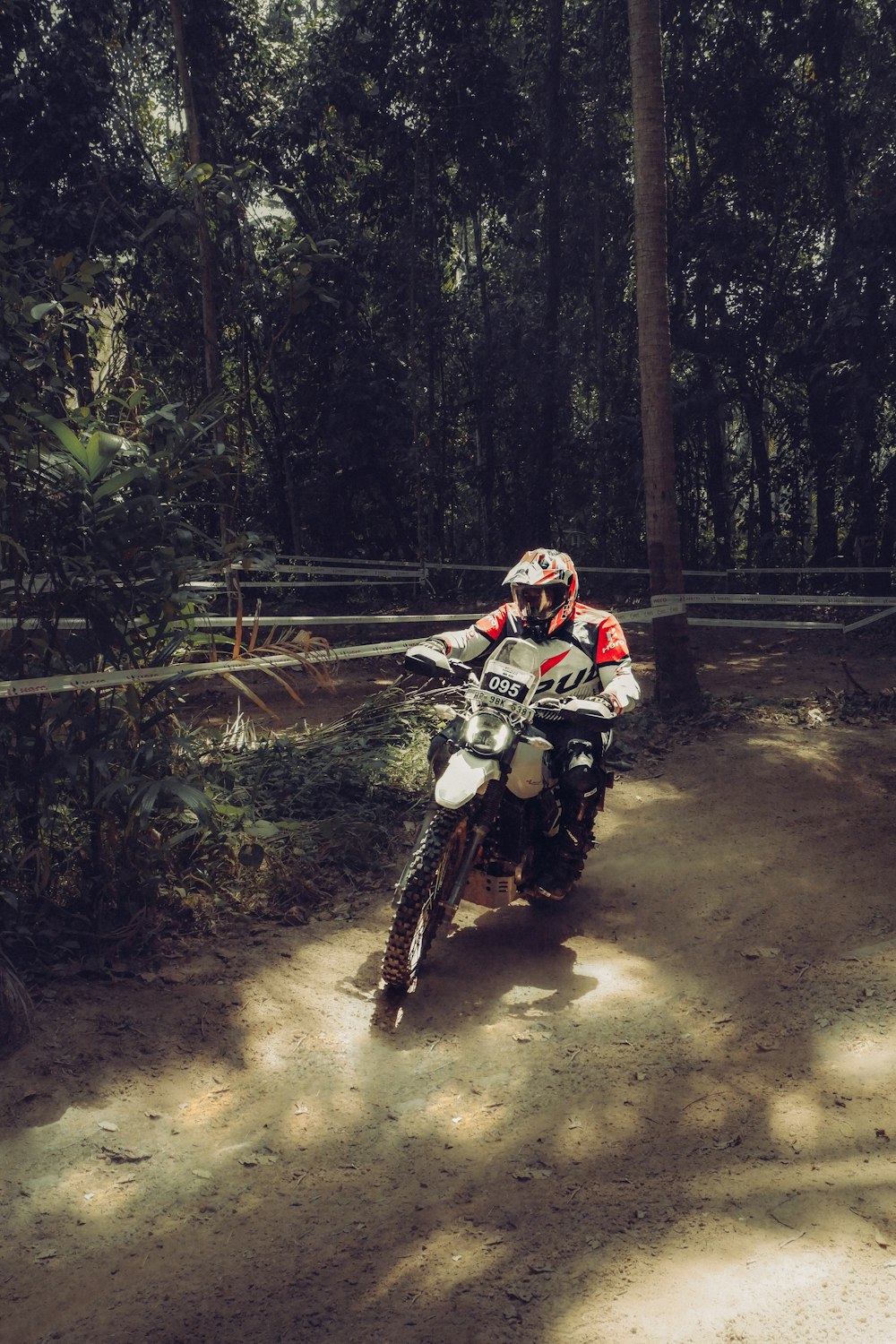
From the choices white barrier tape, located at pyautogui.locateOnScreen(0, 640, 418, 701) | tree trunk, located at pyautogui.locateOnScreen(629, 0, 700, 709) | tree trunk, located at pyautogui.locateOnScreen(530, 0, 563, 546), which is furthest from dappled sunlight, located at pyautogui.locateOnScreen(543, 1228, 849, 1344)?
tree trunk, located at pyautogui.locateOnScreen(530, 0, 563, 546)

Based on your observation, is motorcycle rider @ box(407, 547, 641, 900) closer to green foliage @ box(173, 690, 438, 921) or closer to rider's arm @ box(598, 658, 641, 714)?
rider's arm @ box(598, 658, 641, 714)

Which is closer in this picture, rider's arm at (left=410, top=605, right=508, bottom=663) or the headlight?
the headlight

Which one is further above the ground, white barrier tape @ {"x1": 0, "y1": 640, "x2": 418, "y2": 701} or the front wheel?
white barrier tape @ {"x1": 0, "y1": 640, "x2": 418, "y2": 701}

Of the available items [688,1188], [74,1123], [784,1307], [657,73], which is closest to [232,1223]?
[74,1123]

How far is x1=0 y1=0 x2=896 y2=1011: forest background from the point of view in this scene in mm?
13328

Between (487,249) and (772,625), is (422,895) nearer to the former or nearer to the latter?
(772,625)

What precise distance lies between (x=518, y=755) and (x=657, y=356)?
5633 mm

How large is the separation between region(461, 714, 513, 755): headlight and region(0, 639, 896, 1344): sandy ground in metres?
1.11

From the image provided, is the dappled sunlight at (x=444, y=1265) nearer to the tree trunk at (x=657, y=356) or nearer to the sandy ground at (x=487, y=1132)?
the sandy ground at (x=487, y=1132)

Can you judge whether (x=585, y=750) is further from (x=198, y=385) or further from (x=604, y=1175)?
(x=198, y=385)

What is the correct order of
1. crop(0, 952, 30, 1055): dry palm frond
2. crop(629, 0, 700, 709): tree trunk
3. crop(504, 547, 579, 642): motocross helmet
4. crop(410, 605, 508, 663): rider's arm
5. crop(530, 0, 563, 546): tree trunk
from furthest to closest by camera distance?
crop(530, 0, 563, 546): tree trunk
crop(629, 0, 700, 709): tree trunk
crop(410, 605, 508, 663): rider's arm
crop(504, 547, 579, 642): motocross helmet
crop(0, 952, 30, 1055): dry palm frond

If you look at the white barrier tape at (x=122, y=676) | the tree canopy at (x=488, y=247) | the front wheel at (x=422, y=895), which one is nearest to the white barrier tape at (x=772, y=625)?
the tree canopy at (x=488, y=247)

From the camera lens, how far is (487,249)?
61.2 ft

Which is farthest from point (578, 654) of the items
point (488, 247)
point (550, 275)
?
point (488, 247)
